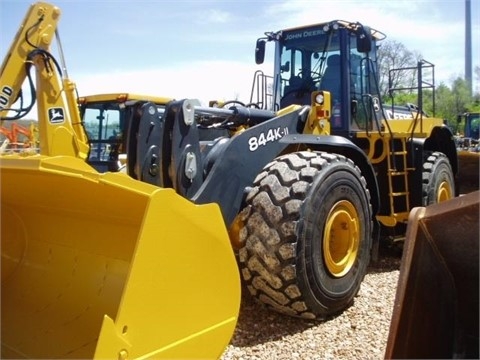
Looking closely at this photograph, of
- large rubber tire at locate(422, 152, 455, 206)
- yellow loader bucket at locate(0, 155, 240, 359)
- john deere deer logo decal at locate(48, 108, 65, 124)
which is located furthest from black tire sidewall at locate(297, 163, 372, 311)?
john deere deer logo decal at locate(48, 108, 65, 124)

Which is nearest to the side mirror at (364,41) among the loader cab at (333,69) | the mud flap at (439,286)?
the loader cab at (333,69)

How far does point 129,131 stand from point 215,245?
125 centimetres

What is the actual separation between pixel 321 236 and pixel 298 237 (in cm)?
30

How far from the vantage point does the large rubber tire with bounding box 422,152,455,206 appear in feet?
20.1

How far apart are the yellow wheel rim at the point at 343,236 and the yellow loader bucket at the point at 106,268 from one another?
1.41m

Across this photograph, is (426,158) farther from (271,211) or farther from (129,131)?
(129,131)

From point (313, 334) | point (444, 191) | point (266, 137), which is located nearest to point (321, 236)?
point (313, 334)

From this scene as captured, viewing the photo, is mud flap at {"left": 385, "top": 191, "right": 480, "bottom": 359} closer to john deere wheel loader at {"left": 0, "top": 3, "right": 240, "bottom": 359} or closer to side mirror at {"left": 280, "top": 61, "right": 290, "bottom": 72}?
john deere wheel loader at {"left": 0, "top": 3, "right": 240, "bottom": 359}

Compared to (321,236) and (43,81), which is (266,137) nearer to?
(321,236)

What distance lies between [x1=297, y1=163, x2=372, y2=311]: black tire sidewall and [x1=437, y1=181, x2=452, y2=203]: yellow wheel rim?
2.54m

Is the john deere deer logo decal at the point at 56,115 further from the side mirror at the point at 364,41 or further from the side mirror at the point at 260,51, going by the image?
the side mirror at the point at 364,41

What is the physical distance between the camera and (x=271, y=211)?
11.8 ft

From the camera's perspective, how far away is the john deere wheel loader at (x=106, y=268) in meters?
2.35

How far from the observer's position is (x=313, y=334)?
3648mm
